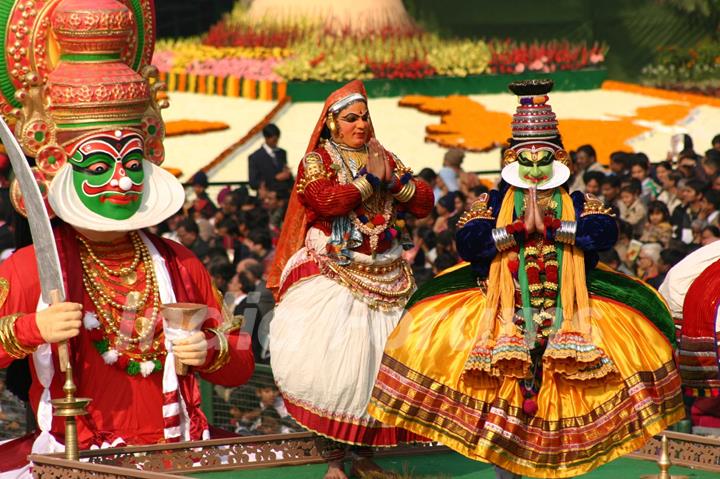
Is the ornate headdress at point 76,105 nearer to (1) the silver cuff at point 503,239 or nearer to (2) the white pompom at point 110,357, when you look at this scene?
(2) the white pompom at point 110,357

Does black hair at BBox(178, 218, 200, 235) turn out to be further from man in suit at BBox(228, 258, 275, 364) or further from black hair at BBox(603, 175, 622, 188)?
black hair at BBox(603, 175, 622, 188)

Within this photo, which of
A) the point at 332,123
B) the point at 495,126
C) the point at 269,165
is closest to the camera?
the point at 332,123

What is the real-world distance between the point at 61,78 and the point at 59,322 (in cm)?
123

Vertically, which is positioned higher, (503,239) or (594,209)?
(594,209)

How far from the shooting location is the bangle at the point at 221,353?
345 inches

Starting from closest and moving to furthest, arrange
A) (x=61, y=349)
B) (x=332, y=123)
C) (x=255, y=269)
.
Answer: (x=61, y=349) < (x=332, y=123) < (x=255, y=269)

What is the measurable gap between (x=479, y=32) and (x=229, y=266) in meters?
20.4

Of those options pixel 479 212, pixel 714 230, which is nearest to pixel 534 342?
pixel 479 212

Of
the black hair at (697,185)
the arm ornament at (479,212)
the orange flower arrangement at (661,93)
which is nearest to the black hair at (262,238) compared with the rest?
the black hair at (697,185)

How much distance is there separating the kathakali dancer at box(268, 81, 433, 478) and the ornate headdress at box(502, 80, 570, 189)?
1350mm

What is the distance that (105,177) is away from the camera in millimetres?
8805

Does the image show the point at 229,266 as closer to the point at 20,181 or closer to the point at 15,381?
the point at 15,381

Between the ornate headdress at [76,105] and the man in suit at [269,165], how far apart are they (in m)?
9.23

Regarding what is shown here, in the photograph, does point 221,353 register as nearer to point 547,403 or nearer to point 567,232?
point 547,403
